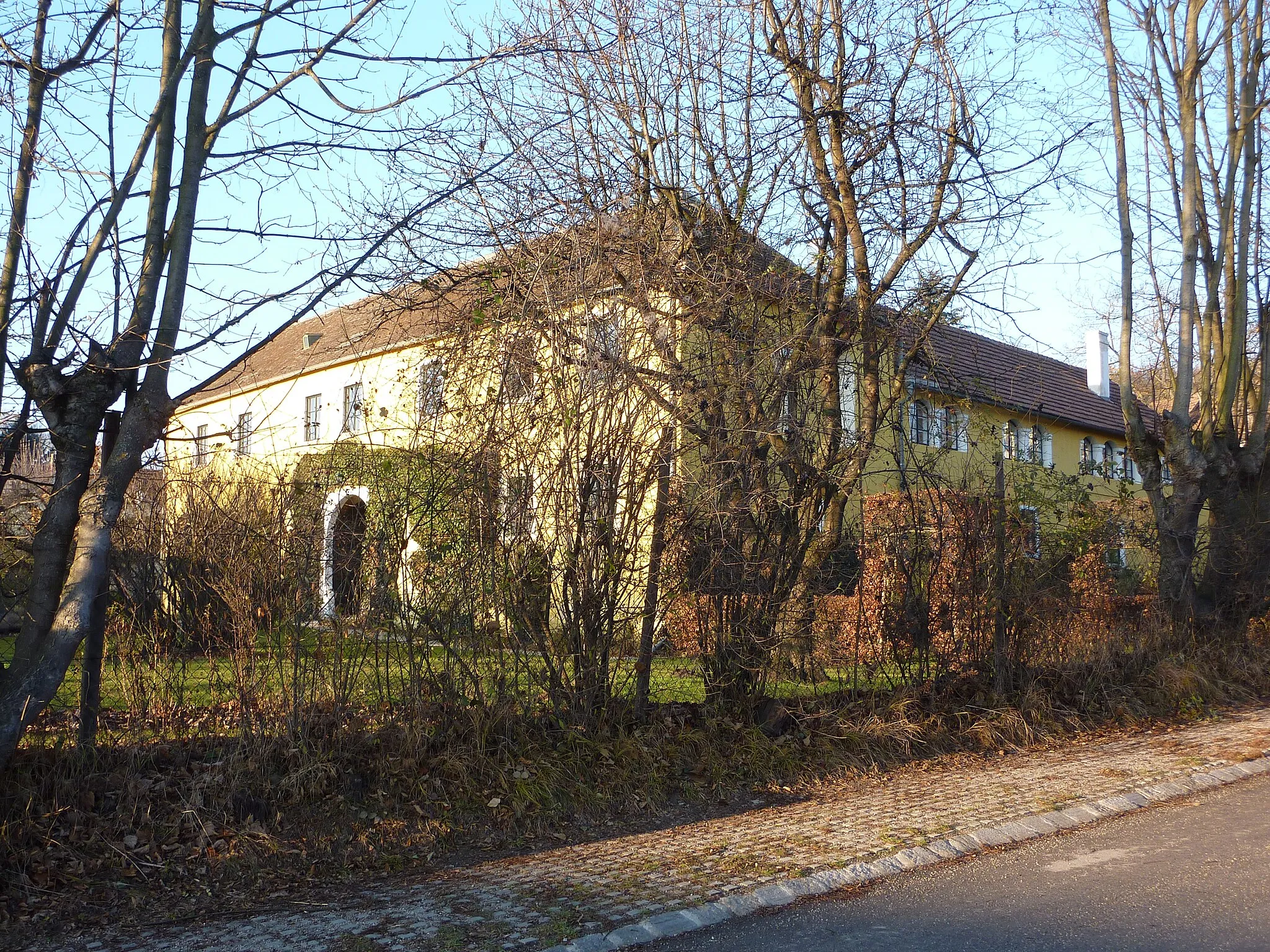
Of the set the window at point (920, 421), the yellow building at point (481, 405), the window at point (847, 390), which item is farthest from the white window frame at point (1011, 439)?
the yellow building at point (481, 405)

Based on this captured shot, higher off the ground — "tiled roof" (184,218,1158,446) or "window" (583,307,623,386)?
"tiled roof" (184,218,1158,446)

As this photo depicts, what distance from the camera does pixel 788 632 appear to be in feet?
29.1

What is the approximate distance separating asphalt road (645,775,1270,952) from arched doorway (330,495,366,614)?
3.28 m

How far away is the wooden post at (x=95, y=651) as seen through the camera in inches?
247

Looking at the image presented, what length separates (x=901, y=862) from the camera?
6.38 meters

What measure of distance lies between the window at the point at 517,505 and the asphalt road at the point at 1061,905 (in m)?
3.28

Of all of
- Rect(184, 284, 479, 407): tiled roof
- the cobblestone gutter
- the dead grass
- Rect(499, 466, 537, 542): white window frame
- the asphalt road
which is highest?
Rect(184, 284, 479, 407): tiled roof

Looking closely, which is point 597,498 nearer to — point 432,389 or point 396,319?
point 432,389

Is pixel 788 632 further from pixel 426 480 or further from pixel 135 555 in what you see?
pixel 135 555

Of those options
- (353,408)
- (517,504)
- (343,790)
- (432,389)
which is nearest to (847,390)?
(517,504)

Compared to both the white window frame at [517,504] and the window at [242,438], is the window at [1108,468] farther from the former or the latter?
the window at [242,438]

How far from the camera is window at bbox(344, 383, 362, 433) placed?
7.49 metres

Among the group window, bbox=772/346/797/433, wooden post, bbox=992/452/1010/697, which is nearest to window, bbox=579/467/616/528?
window, bbox=772/346/797/433

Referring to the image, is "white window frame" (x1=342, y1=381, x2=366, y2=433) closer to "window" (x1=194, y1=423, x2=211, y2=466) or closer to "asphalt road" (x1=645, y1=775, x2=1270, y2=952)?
"window" (x1=194, y1=423, x2=211, y2=466)
